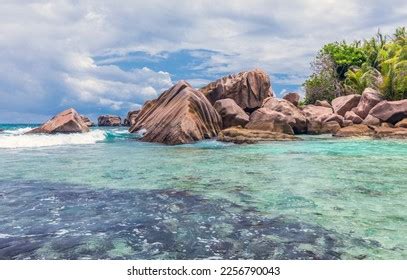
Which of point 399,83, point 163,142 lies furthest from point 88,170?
point 399,83

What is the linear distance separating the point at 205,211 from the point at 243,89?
82.0 feet

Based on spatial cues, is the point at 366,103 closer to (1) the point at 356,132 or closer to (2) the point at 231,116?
(1) the point at 356,132

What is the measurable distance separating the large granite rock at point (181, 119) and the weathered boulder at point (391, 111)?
11367 millimetres

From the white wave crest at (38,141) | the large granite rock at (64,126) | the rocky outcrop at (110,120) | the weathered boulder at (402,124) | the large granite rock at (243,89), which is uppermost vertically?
the large granite rock at (243,89)

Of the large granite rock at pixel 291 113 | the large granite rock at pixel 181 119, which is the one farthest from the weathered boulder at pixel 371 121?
the large granite rock at pixel 181 119

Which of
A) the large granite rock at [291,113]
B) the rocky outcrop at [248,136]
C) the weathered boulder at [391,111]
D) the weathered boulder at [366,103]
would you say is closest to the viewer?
the rocky outcrop at [248,136]

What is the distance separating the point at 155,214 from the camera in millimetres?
6320

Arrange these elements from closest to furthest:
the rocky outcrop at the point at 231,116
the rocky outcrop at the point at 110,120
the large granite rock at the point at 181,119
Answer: the large granite rock at the point at 181,119 → the rocky outcrop at the point at 231,116 → the rocky outcrop at the point at 110,120

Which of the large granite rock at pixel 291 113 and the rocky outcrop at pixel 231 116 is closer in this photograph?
the rocky outcrop at pixel 231 116

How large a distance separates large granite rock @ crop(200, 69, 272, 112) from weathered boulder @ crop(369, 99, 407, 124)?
8347 millimetres

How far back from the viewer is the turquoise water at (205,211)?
4.82m

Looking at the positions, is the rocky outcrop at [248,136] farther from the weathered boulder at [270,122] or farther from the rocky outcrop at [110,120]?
the rocky outcrop at [110,120]

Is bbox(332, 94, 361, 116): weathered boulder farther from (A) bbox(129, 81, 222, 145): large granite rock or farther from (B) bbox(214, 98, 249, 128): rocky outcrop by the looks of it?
(A) bbox(129, 81, 222, 145): large granite rock

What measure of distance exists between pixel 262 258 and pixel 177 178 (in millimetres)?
5387
